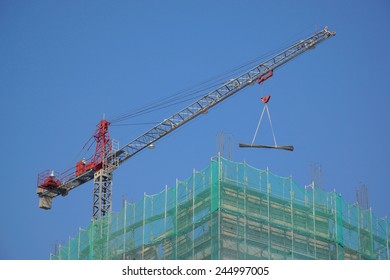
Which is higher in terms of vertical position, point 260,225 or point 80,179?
point 80,179

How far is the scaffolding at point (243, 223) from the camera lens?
62062 mm

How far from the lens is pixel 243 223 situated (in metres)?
62.2

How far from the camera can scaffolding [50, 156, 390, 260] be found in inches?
2443

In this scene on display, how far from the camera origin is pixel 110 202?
325 feet

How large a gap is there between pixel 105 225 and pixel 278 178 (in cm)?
1334

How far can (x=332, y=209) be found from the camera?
218ft

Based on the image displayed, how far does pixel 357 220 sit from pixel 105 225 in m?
16.3
